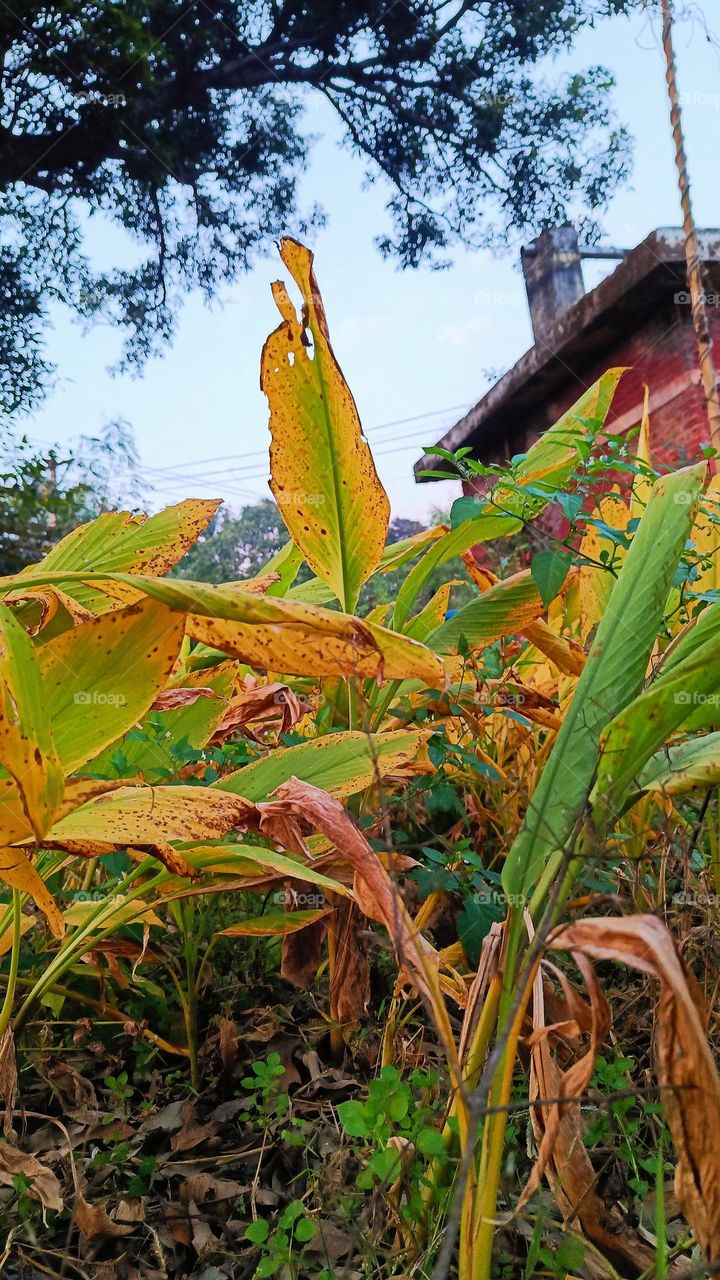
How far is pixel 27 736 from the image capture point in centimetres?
58

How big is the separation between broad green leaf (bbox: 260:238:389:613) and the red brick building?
9.25ft

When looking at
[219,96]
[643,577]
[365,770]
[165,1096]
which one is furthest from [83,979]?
[219,96]

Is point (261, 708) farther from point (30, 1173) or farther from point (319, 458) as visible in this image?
point (30, 1173)

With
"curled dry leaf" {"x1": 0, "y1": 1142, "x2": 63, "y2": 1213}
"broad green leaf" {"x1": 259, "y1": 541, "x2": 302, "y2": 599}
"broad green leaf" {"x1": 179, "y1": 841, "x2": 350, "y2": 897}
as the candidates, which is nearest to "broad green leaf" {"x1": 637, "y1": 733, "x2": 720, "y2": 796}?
"broad green leaf" {"x1": 179, "y1": 841, "x2": 350, "y2": 897}

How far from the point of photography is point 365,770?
878 mm

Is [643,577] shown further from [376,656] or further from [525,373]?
[525,373]

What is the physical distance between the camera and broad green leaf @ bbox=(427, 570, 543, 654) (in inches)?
39.3

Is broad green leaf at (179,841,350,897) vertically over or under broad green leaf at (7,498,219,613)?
under

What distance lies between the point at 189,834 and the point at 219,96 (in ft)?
31.2

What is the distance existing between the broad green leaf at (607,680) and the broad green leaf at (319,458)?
0.26m

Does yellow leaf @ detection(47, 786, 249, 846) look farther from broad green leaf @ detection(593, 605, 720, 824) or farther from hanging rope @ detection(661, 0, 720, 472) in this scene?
hanging rope @ detection(661, 0, 720, 472)

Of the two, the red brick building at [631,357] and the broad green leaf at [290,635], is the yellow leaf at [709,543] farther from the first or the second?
the red brick building at [631,357]

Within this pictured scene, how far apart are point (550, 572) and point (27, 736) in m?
0.52

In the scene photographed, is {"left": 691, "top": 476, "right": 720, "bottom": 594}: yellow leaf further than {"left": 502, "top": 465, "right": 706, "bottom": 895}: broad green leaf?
Yes
